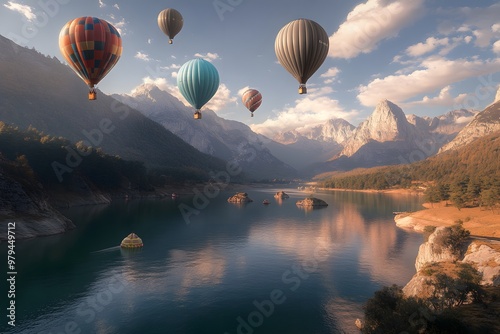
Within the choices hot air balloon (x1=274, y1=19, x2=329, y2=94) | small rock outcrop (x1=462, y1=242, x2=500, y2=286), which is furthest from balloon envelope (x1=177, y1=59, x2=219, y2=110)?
small rock outcrop (x1=462, y1=242, x2=500, y2=286)

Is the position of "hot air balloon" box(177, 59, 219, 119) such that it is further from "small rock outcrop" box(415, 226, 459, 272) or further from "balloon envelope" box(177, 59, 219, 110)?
"small rock outcrop" box(415, 226, 459, 272)

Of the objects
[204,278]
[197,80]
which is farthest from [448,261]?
[197,80]

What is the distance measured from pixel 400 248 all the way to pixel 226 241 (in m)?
40.5

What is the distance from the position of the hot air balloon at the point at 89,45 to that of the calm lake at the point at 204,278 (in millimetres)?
29668

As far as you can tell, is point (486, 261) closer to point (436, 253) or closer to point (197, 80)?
point (436, 253)

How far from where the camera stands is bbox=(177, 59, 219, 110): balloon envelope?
2094 inches

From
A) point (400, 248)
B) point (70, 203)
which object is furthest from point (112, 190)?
point (400, 248)

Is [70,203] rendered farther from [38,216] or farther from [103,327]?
[103,327]

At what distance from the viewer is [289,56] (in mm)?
44406

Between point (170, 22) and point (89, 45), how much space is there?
935 inches

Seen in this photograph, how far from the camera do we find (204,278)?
156 ft

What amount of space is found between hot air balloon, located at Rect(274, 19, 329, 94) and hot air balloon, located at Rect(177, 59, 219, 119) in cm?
1460

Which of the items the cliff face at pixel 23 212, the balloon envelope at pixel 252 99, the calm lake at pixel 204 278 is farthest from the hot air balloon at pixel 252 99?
the cliff face at pixel 23 212

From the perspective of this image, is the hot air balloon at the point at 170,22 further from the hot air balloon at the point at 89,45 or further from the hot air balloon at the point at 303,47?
the hot air balloon at the point at 303,47
